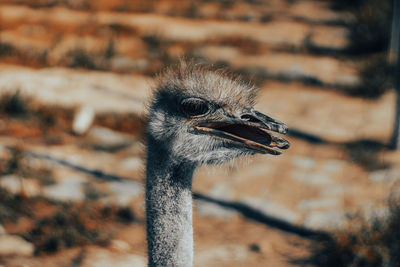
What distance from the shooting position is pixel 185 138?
1875 millimetres

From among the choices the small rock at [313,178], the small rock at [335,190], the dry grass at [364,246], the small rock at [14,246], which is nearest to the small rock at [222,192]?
the small rock at [313,178]

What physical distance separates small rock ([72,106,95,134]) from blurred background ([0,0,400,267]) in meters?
0.02

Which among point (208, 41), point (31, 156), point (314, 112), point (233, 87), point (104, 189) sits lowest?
point (233, 87)

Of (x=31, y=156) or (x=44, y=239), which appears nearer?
(x=44, y=239)

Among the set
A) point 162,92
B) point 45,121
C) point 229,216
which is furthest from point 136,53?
point 162,92

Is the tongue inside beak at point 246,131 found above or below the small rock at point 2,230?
below

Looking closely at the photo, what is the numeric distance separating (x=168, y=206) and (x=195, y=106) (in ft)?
1.22

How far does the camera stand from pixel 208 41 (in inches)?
358

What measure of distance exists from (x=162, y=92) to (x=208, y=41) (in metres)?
7.27

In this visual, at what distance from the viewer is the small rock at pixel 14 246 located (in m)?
3.46

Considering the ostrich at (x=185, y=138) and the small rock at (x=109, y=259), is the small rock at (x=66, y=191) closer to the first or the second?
the small rock at (x=109, y=259)

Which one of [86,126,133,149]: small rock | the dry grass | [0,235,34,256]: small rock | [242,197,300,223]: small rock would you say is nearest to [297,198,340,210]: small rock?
[242,197,300,223]: small rock

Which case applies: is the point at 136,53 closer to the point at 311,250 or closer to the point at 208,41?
the point at 208,41

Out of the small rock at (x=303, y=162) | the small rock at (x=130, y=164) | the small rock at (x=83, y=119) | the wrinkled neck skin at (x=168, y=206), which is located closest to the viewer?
the wrinkled neck skin at (x=168, y=206)
